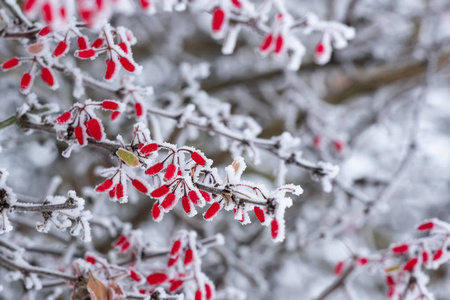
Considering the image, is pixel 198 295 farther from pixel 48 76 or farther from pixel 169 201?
pixel 48 76

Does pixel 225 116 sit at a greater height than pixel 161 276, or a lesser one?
greater

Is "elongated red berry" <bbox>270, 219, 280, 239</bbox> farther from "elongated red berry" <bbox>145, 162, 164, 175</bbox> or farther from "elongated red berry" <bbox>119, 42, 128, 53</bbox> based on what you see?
"elongated red berry" <bbox>119, 42, 128, 53</bbox>

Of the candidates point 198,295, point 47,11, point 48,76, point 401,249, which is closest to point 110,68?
point 48,76

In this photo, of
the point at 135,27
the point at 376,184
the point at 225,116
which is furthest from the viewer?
the point at 135,27

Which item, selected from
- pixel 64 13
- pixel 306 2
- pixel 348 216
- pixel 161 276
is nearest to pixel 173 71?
pixel 306 2

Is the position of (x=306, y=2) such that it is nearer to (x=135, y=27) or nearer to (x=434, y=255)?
(x=135, y=27)

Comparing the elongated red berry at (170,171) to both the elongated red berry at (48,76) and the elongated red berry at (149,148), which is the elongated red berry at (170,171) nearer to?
the elongated red berry at (149,148)

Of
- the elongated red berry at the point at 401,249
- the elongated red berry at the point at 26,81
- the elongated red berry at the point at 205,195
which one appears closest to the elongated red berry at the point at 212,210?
the elongated red berry at the point at 205,195
